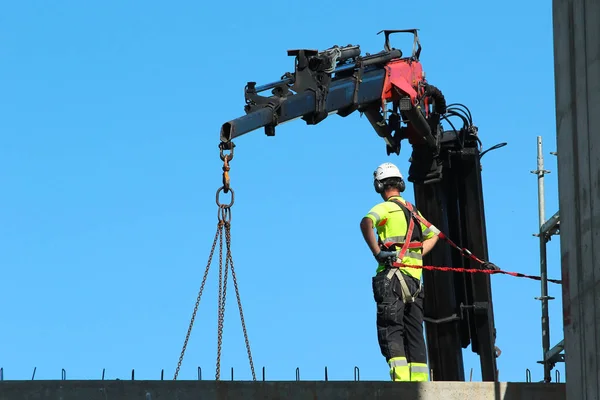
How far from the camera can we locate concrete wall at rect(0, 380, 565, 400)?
34.0 feet

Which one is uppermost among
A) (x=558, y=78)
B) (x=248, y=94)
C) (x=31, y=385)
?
(x=248, y=94)

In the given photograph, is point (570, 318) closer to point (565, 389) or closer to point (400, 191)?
point (565, 389)

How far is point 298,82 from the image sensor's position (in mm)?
14453

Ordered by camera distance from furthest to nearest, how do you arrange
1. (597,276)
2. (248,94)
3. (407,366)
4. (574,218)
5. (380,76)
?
(380,76) → (248,94) → (407,366) → (574,218) → (597,276)

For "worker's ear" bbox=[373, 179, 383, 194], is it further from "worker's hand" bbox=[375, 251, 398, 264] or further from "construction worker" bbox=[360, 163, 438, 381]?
"worker's hand" bbox=[375, 251, 398, 264]

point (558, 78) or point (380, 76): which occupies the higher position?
point (380, 76)

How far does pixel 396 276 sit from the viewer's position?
12.8m

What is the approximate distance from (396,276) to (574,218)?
3253mm

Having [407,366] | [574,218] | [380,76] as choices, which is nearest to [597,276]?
[574,218]

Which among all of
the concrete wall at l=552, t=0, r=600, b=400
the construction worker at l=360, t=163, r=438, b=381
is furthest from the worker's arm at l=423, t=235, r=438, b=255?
the concrete wall at l=552, t=0, r=600, b=400

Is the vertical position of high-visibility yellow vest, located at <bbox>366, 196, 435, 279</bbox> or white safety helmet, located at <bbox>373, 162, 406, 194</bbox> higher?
white safety helmet, located at <bbox>373, 162, 406, 194</bbox>

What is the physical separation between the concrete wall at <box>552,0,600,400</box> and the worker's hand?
2796 millimetres

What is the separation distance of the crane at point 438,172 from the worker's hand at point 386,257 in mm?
2759

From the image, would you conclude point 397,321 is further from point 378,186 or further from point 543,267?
point 543,267
